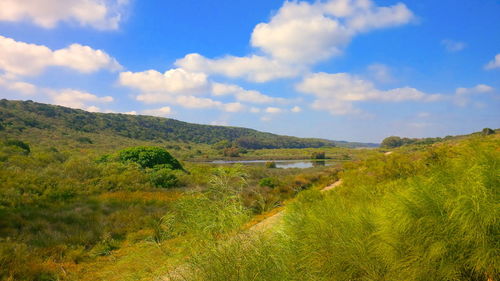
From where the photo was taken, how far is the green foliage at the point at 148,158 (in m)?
22.0

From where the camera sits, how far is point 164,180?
17828 mm

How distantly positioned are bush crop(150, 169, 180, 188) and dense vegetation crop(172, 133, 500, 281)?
551 inches

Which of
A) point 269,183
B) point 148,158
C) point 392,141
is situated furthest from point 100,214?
point 392,141

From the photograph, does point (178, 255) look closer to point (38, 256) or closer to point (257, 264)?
point (257, 264)

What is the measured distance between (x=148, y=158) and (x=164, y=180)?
17.9ft

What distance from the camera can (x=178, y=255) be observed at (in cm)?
391

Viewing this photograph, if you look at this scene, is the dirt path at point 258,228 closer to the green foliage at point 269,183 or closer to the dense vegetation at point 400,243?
the dense vegetation at point 400,243

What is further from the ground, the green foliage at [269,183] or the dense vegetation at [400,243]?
the dense vegetation at [400,243]

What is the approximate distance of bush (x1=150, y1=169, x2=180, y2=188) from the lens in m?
17.4

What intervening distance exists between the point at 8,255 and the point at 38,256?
26.4 inches

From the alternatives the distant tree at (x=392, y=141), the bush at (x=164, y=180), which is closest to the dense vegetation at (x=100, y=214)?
the bush at (x=164, y=180)

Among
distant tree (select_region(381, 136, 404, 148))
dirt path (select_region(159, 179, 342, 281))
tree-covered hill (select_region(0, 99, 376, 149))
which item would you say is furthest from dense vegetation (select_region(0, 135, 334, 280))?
distant tree (select_region(381, 136, 404, 148))

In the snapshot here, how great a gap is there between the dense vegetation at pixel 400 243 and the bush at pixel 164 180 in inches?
551

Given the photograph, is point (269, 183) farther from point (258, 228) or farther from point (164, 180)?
point (258, 228)
